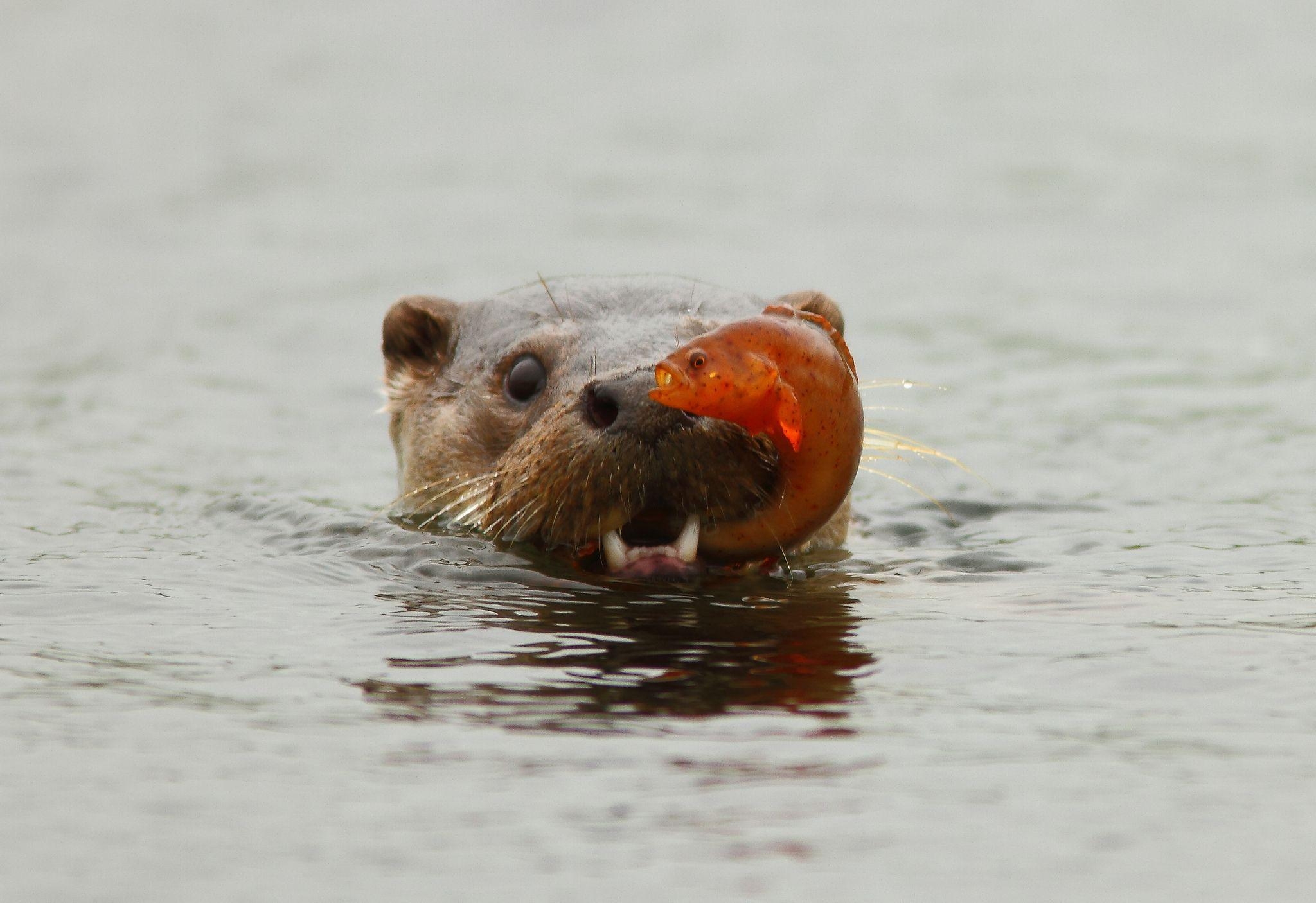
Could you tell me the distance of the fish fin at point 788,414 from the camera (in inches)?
233

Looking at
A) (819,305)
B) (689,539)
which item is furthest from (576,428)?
(819,305)

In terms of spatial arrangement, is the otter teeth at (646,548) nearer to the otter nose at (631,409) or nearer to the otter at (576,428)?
the otter at (576,428)

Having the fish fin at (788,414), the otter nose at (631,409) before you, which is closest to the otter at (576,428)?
the otter nose at (631,409)

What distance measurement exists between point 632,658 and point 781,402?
911 mm

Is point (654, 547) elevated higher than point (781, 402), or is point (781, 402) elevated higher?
point (781, 402)

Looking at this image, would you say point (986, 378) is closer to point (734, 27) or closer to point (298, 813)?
point (298, 813)

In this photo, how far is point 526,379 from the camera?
7469mm

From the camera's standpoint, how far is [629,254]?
17.0 metres

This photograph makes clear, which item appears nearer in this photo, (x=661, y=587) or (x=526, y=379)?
(x=661, y=587)

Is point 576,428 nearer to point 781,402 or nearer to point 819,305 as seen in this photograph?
point 781,402

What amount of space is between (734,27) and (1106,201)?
7.82m

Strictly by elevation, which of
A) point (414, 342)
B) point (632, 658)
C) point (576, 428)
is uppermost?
point (414, 342)

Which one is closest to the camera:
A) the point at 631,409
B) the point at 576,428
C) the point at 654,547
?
the point at 631,409

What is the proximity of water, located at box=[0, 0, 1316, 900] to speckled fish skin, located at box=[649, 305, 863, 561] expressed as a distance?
0.31m
